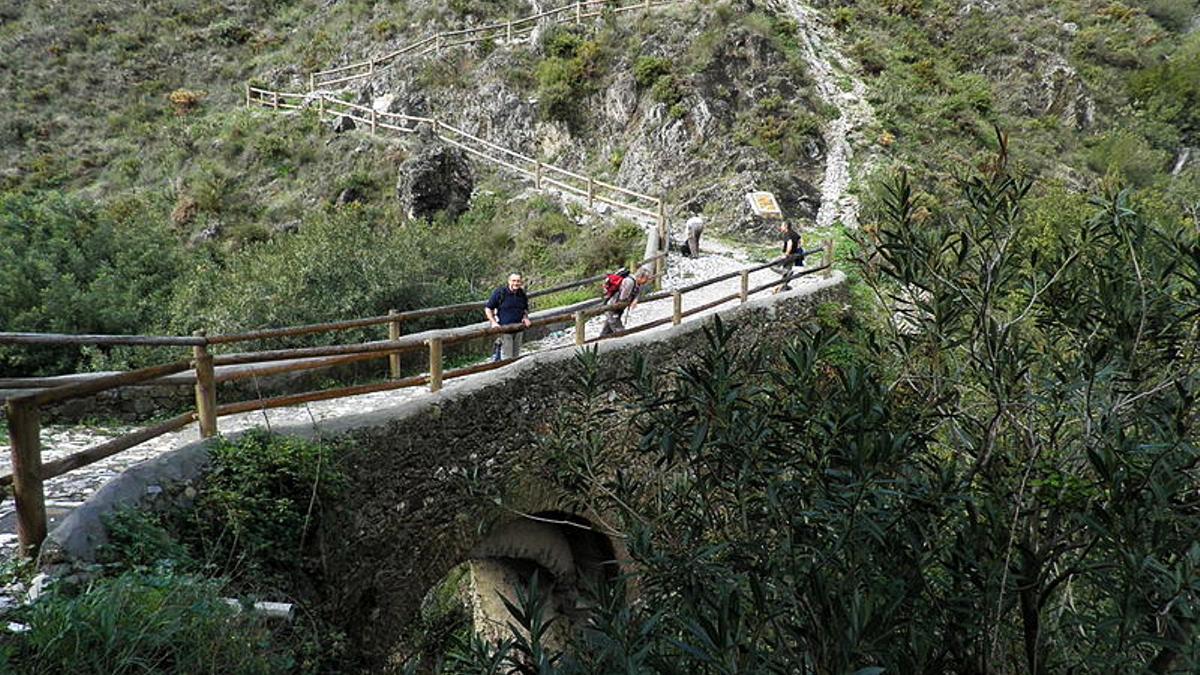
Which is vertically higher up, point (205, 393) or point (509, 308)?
point (205, 393)

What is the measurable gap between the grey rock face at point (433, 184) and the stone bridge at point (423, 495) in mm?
14600

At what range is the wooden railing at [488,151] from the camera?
21.7 meters

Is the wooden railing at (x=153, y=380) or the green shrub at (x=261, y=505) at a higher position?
the wooden railing at (x=153, y=380)

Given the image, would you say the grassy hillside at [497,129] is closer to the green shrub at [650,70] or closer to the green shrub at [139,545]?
the green shrub at [650,70]

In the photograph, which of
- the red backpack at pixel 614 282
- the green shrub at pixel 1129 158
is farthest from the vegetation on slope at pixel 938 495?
the green shrub at pixel 1129 158

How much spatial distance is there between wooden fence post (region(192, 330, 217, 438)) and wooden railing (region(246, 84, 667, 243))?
1360 cm

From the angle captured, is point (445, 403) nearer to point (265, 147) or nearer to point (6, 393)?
point (6, 393)

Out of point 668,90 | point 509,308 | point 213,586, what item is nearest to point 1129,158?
point 668,90

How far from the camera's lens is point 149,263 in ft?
42.9

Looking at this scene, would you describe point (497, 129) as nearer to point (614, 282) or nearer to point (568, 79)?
point (568, 79)

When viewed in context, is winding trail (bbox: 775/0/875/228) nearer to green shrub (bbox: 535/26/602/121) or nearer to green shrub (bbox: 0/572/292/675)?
green shrub (bbox: 535/26/602/121)

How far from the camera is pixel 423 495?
21.9 feet

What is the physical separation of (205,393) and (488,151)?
23.1 metres

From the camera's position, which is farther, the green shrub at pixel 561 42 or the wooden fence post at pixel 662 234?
the green shrub at pixel 561 42
